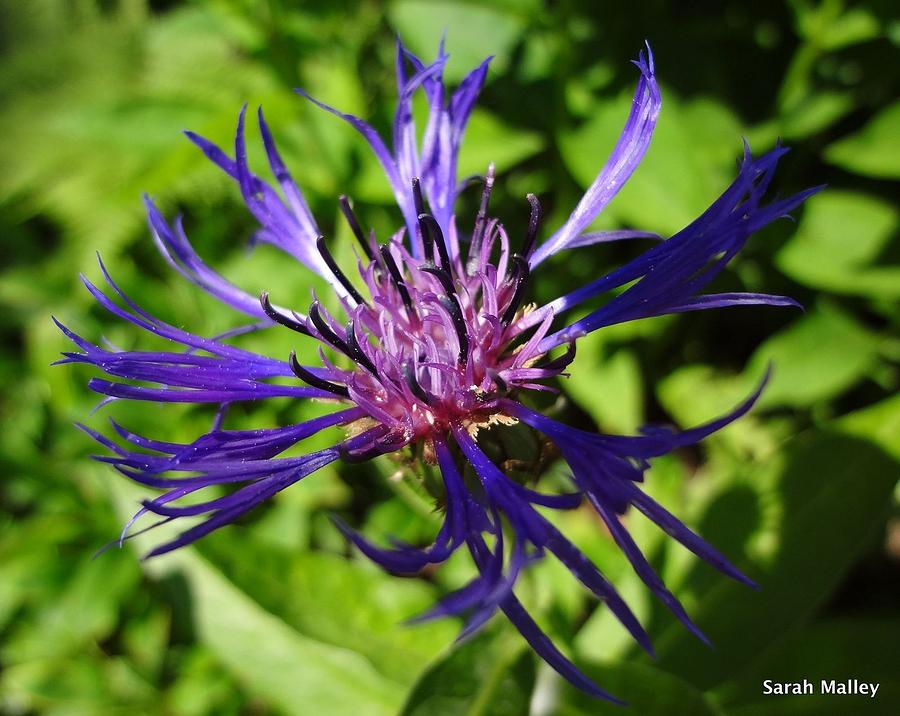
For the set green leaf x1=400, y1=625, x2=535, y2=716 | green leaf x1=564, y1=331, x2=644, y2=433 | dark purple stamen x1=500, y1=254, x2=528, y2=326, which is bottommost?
green leaf x1=400, y1=625, x2=535, y2=716

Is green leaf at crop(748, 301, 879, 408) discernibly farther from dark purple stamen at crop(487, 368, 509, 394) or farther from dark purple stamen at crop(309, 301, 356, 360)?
dark purple stamen at crop(309, 301, 356, 360)

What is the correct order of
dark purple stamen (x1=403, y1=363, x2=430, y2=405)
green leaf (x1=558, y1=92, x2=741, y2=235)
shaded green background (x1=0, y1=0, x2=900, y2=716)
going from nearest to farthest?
dark purple stamen (x1=403, y1=363, x2=430, y2=405), shaded green background (x1=0, y1=0, x2=900, y2=716), green leaf (x1=558, y1=92, x2=741, y2=235)

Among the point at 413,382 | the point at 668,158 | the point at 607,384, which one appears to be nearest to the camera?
the point at 413,382

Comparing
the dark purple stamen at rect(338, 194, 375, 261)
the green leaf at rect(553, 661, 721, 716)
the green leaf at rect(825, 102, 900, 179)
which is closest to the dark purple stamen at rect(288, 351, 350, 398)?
the dark purple stamen at rect(338, 194, 375, 261)

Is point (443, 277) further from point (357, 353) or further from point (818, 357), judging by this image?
point (818, 357)

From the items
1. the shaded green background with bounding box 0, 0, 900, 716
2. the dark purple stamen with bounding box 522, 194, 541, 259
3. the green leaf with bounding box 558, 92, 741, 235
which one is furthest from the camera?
the green leaf with bounding box 558, 92, 741, 235

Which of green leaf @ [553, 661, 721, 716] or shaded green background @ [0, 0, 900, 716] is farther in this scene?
shaded green background @ [0, 0, 900, 716]

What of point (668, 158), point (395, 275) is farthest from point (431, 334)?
point (668, 158)

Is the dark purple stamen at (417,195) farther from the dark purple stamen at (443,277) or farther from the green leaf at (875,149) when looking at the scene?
the green leaf at (875,149)
